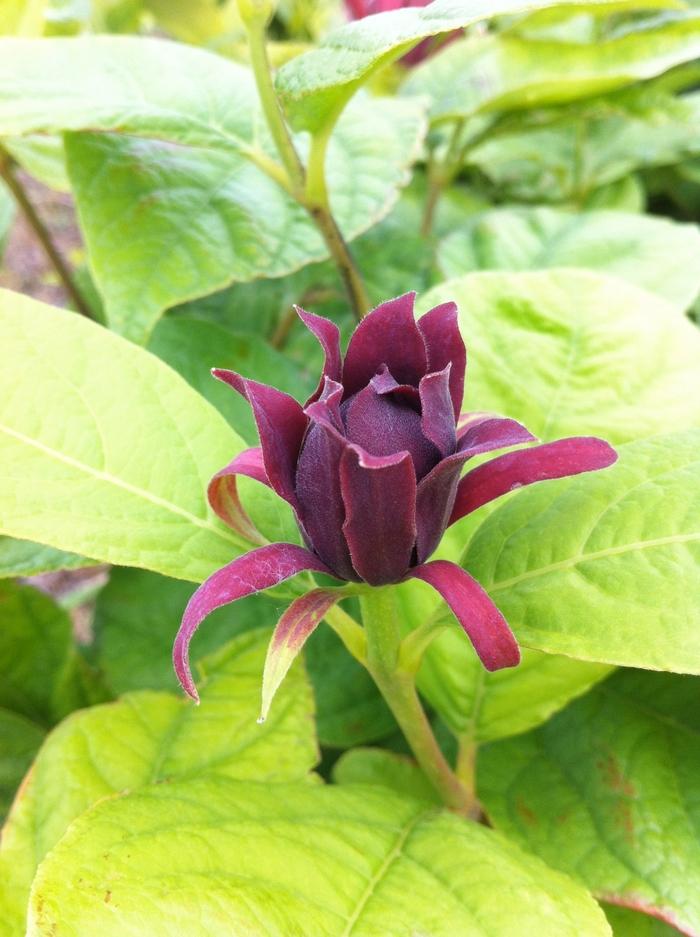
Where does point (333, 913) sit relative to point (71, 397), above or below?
below

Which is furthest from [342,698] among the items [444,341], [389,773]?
[444,341]

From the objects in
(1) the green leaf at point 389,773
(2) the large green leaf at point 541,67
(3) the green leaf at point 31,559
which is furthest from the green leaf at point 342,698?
(2) the large green leaf at point 541,67

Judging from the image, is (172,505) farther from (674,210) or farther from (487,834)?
(674,210)

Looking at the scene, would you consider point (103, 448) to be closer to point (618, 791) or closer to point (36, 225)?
point (618, 791)

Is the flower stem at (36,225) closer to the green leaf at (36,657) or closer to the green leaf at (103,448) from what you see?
the green leaf at (36,657)

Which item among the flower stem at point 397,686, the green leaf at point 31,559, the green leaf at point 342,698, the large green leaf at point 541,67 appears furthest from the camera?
the large green leaf at point 541,67

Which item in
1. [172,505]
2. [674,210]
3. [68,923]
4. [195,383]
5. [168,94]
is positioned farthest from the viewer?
[674,210]

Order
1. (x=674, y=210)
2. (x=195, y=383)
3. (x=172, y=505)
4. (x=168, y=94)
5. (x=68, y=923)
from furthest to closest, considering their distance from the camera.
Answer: (x=674, y=210) < (x=195, y=383) < (x=168, y=94) < (x=172, y=505) < (x=68, y=923)

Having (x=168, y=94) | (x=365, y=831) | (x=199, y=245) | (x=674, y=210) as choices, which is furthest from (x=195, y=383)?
(x=674, y=210)
